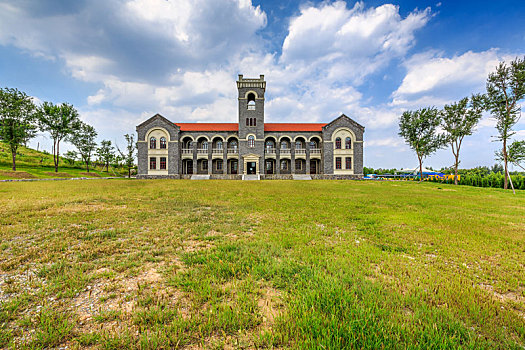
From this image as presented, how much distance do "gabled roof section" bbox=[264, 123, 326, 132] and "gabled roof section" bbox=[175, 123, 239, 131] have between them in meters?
6.14

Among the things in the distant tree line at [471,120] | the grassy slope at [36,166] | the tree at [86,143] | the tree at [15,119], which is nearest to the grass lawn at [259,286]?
the distant tree line at [471,120]

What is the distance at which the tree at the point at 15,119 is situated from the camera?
3069cm

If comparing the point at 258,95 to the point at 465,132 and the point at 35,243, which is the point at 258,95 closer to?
the point at 465,132

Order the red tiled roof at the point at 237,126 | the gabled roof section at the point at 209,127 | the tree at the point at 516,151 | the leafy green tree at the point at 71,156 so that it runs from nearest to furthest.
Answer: the tree at the point at 516,151
the gabled roof section at the point at 209,127
the red tiled roof at the point at 237,126
the leafy green tree at the point at 71,156

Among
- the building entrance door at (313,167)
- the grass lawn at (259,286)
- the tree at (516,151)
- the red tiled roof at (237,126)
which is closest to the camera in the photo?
the grass lawn at (259,286)

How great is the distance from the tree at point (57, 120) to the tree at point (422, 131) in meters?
63.4

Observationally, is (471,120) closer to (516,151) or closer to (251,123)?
(516,151)

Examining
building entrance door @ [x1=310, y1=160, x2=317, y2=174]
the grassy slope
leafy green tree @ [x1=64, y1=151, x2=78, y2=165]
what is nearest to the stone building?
A: building entrance door @ [x1=310, y1=160, x2=317, y2=174]

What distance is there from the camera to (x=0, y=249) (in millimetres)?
3742

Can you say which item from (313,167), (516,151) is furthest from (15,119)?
(516,151)

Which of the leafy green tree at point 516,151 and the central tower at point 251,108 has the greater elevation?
the central tower at point 251,108

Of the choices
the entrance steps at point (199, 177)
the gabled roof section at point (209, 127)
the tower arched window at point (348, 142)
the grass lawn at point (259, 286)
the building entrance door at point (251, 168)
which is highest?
the gabled roof section at point (209, 127)

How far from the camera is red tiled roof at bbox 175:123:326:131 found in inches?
1399

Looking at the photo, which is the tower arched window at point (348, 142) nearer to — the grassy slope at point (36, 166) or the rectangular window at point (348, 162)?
the rectangular window at point (348, 162)
